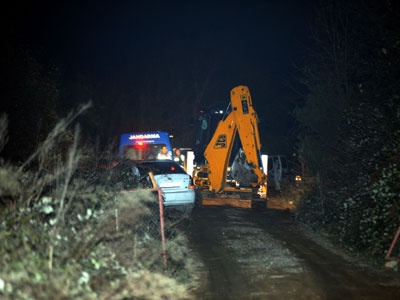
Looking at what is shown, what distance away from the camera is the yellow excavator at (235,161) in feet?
60.3

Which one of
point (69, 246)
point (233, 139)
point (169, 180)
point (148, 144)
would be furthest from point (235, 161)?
point (69, 246)

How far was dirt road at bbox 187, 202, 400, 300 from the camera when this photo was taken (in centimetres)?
720

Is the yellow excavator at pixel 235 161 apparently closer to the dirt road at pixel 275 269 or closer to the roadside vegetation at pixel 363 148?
the roadside vegetation at pixel 363 148

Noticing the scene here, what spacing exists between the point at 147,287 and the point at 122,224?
4.07 feet

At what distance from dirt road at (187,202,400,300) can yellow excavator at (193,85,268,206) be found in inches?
210

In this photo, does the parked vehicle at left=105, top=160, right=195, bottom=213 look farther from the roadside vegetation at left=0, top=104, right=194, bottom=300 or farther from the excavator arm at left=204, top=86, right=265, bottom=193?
the roadside vegetation at left=0, top=104, right=194, bottom=300

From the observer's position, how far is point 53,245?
211 inches

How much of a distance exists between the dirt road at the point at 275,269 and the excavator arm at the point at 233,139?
5.43 meters

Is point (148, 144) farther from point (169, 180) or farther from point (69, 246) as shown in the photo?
point (69, 246)

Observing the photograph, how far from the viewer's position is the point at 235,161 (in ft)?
65.3

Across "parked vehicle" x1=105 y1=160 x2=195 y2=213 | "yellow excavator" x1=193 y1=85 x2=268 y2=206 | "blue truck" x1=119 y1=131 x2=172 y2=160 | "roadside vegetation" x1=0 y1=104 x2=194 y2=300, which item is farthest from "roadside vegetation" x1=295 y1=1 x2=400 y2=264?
"blue truck" x1=119 y1=131 x2=172 y2=160

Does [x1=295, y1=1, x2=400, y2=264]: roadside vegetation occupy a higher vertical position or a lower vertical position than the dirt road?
higher

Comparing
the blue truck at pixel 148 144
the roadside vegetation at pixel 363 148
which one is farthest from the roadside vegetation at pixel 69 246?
the blue truck at pixel 148 144

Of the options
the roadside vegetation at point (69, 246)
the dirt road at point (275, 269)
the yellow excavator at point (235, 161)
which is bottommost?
the dirt road at point (275, 269)
